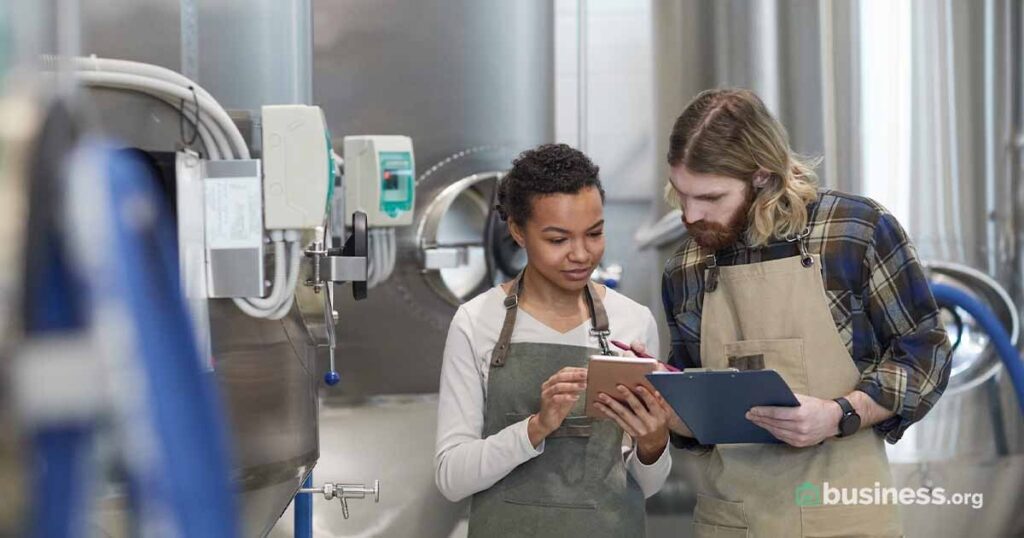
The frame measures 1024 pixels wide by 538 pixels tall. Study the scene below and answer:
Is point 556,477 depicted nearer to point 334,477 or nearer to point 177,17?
point 177,17

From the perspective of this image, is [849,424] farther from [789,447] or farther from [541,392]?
[541,392]

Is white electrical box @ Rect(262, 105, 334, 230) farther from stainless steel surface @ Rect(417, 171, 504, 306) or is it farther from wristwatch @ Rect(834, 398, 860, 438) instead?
stainless steel surface @ Rect(417, 171, 504, 306)

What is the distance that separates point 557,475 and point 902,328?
23.1 inches

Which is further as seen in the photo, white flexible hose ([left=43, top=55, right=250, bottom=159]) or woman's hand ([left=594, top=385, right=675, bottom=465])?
woman's hand ([left=594, top=385, right=675, bottom=465])

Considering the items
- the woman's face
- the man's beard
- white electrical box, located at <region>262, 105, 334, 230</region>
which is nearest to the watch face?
the man's beard

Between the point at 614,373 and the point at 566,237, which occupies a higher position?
the point at 566,237

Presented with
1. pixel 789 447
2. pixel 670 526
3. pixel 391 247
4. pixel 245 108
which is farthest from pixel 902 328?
pixel 670 526

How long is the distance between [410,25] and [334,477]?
1.30m

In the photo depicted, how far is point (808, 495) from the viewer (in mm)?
1910

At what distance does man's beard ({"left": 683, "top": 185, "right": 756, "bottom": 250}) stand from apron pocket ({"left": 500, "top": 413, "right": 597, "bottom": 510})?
1.19 feet

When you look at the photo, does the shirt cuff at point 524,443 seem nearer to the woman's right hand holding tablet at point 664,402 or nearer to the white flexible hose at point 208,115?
the woman's right hand holding tablet at point 664,402

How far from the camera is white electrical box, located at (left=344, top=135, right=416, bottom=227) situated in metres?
3.19

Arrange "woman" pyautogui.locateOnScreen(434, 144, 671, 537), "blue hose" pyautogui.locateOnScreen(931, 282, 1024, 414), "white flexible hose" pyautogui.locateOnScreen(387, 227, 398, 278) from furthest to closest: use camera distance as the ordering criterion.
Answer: "white flexible hose" pyautogui.locateOnScreen(387, 227, 398, 278) → "blue hose" pyautogui.locateOnScreen(931, 282, 1024, 414) → "woman" pyautogui.locateOnScreen(434, 144, 671, 537)

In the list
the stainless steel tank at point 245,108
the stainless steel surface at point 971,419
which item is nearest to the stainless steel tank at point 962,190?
the stainless steel surface at point 971,419
